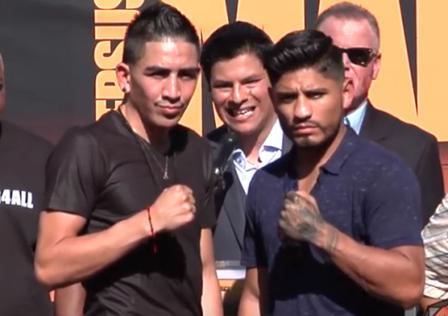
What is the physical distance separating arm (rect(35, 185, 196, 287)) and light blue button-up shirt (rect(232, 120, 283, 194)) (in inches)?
42.1

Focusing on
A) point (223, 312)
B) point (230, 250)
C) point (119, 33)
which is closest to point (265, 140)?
point (230, 250)

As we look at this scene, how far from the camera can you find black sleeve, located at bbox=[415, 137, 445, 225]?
4.60 m

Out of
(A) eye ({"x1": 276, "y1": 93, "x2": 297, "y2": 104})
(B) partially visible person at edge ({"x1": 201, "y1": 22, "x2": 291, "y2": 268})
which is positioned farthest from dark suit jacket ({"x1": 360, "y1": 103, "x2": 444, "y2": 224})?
(A) eye ({"x1": 276, "y1": 93, "x2": 297, "y2": 104})

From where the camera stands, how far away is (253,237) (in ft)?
12.4

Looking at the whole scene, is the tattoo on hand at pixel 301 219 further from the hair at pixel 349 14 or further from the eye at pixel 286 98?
the hair at pixel 349 14

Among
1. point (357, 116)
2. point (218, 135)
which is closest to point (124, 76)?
point (218, 135)

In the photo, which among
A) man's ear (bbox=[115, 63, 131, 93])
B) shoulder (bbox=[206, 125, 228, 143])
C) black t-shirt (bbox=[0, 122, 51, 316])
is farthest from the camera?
shoulder (bbox=[206, 125, 228, 143])

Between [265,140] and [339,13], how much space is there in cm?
51

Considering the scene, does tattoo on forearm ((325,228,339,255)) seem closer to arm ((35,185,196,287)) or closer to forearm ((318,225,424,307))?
forearm ((318,225,424,307))

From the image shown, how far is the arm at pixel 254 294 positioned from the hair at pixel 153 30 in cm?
66

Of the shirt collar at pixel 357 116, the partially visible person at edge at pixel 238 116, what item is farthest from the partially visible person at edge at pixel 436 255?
the partially visible person at edge at pixel 238 116

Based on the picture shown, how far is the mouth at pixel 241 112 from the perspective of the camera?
458 centimetres

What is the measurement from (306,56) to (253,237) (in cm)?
56

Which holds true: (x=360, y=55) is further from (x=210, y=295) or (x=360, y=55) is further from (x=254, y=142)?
(x=210, y=295)
